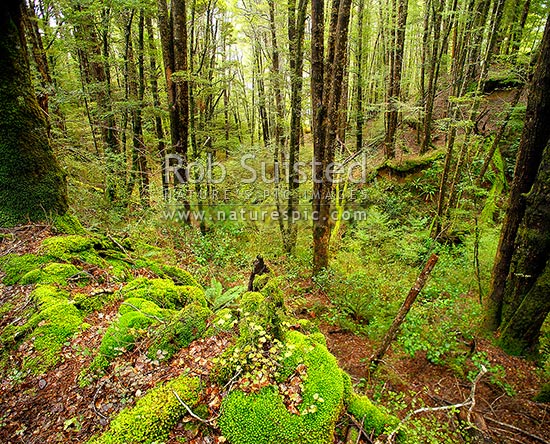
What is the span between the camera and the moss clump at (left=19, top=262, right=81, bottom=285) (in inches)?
132

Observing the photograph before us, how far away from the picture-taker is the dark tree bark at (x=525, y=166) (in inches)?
167

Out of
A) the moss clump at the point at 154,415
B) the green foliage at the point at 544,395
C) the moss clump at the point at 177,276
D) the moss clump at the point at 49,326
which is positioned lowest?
the green foliage at the point at 544,395

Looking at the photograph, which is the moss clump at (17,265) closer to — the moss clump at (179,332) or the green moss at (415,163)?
the moss clump at (179,332)

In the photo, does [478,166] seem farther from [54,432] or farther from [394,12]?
[54,432]

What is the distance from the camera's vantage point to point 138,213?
8.16 m

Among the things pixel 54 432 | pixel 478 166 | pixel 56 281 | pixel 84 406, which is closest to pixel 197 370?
pixel 84 406

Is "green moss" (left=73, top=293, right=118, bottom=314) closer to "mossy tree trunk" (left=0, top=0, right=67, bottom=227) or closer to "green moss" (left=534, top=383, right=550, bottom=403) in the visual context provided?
"mossy tree trunk" (left=0, top=0, right=67, bottom=227)

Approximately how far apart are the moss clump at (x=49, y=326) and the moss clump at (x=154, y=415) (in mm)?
1114

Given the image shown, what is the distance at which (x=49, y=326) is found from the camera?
9.00ft

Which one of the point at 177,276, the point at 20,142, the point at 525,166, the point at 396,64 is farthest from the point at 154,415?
the point at 396,64

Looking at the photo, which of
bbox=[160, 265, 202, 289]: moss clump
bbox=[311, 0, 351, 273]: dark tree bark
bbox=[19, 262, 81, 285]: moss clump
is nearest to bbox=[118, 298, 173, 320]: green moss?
bbox=[19, 262, 81, 285]: moss clump

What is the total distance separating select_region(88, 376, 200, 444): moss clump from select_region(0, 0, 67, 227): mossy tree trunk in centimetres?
388

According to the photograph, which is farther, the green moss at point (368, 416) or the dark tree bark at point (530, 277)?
the dark tree bark at point (530, 277)

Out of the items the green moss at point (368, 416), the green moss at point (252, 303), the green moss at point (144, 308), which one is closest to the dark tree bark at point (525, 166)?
the green moss at point (368, 416)
